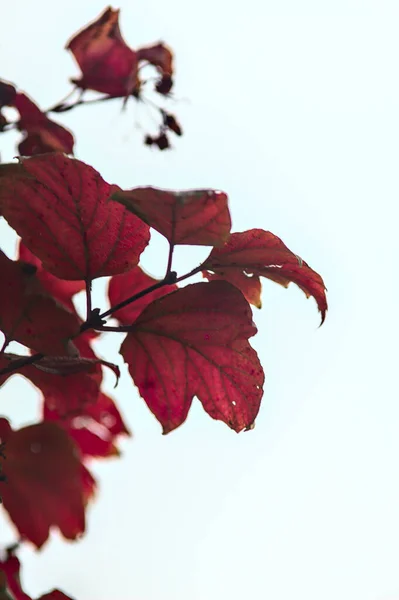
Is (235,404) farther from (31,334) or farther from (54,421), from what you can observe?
(54,421)

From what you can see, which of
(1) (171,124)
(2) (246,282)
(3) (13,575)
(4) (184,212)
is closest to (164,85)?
(1) (171,124)

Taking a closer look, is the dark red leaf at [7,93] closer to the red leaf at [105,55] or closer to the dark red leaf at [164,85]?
the red leaf at [105,55]

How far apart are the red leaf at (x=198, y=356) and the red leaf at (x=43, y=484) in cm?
20

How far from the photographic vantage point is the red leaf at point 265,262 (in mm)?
711

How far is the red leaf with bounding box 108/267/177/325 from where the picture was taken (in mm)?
996

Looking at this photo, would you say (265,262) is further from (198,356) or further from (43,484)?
(43,484)

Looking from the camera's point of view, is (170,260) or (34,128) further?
(34,128)


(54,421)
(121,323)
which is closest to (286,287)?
(121,323)

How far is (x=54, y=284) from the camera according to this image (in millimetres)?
1017

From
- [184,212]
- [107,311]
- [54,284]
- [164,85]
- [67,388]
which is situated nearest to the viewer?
[184,212]

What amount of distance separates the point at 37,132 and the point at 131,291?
234 mm

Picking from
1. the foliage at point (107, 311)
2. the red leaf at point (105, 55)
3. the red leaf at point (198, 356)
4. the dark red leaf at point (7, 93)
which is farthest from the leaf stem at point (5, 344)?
the red leaf at point (105, 55)

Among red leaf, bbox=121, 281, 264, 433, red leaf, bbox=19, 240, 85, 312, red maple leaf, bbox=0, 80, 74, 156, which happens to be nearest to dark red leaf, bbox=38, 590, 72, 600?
red leaf, bbox=121, 281, 264, 433

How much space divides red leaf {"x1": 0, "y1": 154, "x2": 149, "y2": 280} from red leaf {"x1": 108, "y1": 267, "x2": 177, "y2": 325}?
22 centimetres
